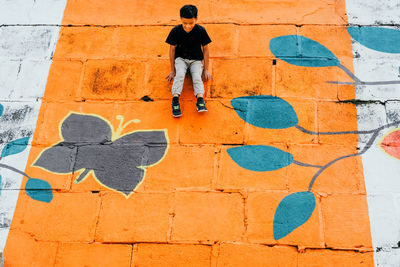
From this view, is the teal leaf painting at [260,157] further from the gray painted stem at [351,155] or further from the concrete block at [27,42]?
the concrete block at [27,42]

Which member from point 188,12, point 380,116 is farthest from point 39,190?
point 380,116

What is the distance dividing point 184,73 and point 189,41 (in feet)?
0.80

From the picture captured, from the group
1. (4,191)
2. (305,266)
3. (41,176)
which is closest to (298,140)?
(305,266)

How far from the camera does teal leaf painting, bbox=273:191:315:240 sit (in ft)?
8.45

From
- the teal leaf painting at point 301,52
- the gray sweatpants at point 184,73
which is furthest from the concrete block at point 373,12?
the gray sweatpants at point 184,73

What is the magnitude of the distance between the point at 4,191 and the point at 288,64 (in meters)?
Answer: 2.40

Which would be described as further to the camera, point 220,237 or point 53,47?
point 53,47

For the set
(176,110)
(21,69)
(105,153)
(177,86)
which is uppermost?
(21,69)

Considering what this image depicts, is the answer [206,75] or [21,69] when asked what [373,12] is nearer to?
[206,75]

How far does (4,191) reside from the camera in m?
2.83

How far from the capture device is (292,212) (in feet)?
8.59

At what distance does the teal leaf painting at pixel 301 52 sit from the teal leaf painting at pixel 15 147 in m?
2.12

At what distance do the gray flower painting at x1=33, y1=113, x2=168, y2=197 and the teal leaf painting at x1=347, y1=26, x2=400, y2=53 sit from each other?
179 centimetres

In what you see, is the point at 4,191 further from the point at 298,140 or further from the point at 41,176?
the point at 298,140
